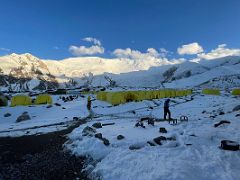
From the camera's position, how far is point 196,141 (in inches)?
526

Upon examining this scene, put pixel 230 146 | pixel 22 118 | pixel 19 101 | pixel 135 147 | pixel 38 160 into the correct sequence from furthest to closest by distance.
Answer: pixel 19 101 < pixel 22 118 < pixel 38 160 < pixel 135 147 < pixel 230 146

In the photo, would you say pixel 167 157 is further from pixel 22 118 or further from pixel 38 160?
pixel 22 118

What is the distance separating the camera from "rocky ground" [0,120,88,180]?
36.0 feet

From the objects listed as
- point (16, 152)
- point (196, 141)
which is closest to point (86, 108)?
point (16, 152)

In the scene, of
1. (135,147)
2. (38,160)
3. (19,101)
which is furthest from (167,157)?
(19,101)

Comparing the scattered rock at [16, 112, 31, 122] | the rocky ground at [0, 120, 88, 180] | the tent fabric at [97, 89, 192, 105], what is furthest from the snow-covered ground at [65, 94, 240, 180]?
the tent fabric at [97, 89, 192, 105]

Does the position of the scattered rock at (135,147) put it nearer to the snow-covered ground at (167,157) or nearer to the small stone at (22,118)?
the snow-covered ground at (167,157)

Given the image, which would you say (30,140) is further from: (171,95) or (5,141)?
(171,95)

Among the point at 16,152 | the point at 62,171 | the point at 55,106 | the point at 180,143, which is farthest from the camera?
the point at 55,106

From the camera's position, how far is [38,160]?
1321 centimetres

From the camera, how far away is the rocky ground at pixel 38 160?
11.0 metres

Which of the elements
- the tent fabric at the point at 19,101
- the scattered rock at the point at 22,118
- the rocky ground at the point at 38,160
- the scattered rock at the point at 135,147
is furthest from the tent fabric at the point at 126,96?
the scattered rock at the point at 135,147

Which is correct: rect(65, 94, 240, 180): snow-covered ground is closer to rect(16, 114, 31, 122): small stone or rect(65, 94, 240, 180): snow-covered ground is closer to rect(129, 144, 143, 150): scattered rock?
rect(129, 144, 143, 150): scattered rock

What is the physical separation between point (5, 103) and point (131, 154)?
33018 millimetres
